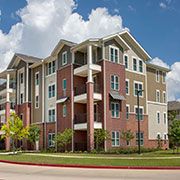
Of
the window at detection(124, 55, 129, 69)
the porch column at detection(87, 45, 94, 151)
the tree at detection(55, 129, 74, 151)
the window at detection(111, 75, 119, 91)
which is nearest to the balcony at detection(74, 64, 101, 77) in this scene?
the porch column at detection(87, 45, 94, 151)

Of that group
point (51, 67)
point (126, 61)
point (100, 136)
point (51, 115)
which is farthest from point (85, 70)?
point (51, 115)

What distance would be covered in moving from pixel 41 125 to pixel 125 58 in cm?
1479

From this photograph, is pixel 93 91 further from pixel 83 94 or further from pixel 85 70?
pixel 85 70

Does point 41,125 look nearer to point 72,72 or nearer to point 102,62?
point 72,72

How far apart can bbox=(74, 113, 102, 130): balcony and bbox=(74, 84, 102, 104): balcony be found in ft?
→ 5.75

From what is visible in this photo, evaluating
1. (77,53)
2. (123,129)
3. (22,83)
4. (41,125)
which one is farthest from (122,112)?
(22,83)

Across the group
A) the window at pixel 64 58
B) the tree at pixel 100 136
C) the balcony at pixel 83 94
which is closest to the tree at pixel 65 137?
the tree at pixel 100 136

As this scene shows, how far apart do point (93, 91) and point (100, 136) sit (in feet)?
17.2

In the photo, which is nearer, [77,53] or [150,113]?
[77,53]

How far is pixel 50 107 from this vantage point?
48.1 m

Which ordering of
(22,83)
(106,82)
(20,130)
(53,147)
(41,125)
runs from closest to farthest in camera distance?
1. (20,130)
2. (106,82)
3. (53,147)
4. (41,125)
5. (22,83)

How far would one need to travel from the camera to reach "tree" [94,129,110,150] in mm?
39281

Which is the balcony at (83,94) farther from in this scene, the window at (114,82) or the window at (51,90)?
the window at (51,90)

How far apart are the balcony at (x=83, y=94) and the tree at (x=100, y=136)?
12.6 feet
